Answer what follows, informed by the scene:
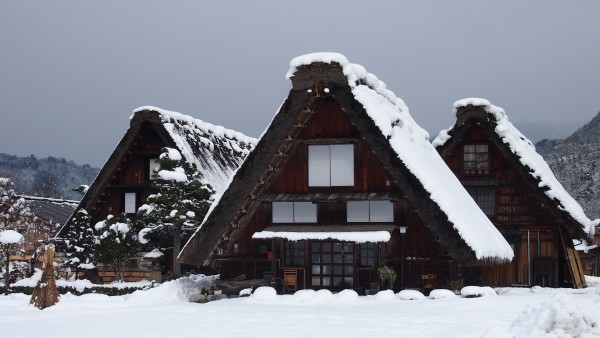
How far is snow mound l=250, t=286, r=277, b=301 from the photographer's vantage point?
2212cm

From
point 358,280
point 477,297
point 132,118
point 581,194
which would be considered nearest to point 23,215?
point 132,118

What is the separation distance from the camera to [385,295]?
21578 mm

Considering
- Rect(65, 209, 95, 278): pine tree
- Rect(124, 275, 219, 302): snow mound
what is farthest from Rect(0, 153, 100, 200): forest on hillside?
Rect(124, 275, 219, 302): snow mound

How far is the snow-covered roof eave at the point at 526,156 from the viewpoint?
2636cm

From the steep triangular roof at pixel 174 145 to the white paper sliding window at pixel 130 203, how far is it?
147 cm

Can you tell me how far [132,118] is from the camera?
33188 mm

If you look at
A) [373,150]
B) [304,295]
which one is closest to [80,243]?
[304,295]

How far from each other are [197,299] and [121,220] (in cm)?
947

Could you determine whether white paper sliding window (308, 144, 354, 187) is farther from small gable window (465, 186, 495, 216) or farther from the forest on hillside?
the forest on hillside

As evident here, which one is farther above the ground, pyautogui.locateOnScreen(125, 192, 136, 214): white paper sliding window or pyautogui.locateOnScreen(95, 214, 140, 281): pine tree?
pyautogui.locateOnScreen(125, 192, 136, 214): white paper sliding window

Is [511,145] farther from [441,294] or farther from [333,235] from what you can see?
[333,235]

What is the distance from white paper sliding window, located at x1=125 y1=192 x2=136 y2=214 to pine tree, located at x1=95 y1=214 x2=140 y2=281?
11.4ft

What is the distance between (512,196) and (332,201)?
8516 mm

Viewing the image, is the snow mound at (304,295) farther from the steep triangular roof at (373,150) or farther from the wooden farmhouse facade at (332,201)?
the steep triangular roof at (373,150)
